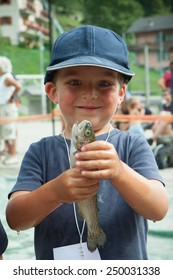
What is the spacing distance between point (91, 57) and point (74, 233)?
8.3 inches

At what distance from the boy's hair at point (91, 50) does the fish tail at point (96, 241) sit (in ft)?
0.62

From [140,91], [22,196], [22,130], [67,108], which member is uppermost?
[67,108]

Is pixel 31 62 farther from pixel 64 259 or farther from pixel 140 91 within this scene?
pixel 64 259

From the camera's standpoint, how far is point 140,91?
3188mm

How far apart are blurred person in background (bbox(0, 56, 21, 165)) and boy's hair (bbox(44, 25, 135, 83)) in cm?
178

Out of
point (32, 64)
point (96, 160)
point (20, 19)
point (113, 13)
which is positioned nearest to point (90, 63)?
point (96, 160)

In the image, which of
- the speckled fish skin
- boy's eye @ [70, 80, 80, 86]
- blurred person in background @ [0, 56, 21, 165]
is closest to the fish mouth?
the speckled fish skin

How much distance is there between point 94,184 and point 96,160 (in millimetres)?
34

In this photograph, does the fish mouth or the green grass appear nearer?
the fish mouth

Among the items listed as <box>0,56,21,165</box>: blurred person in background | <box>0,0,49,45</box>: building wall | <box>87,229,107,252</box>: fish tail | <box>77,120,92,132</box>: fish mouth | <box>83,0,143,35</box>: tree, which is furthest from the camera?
<box>0,56,21,165</box>: blurred person in background

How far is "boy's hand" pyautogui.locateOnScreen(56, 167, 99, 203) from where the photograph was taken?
1.67 feet

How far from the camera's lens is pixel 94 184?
1.69ft

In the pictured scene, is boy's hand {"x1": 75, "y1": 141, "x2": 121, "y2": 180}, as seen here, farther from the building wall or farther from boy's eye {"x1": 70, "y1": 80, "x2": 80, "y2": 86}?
the building wall
